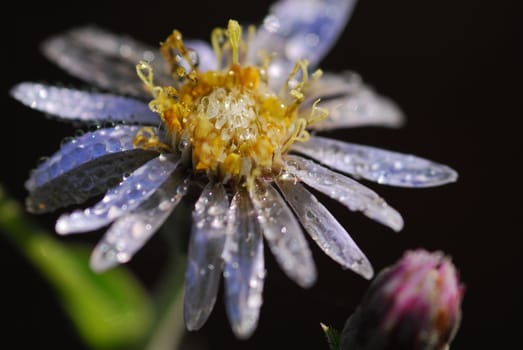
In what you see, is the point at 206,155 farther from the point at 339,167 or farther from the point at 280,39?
the point at 280,39

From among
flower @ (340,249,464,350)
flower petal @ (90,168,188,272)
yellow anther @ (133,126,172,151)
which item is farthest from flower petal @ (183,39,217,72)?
flower @ (340,249,464,350)

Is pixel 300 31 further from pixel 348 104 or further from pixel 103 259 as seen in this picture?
pixel 103 259

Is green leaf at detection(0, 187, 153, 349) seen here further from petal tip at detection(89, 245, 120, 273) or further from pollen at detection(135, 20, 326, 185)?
petal tip at detection(89, 245, 120, 273)

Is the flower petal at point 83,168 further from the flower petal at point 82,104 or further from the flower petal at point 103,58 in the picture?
the flower petal at point 103,58

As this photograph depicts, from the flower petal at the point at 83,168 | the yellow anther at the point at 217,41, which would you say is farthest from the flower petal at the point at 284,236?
the yellow anther at the point at 217,41

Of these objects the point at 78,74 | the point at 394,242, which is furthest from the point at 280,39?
the point at 394,242

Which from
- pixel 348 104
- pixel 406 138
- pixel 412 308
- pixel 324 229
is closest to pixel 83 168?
pixel 324 229
